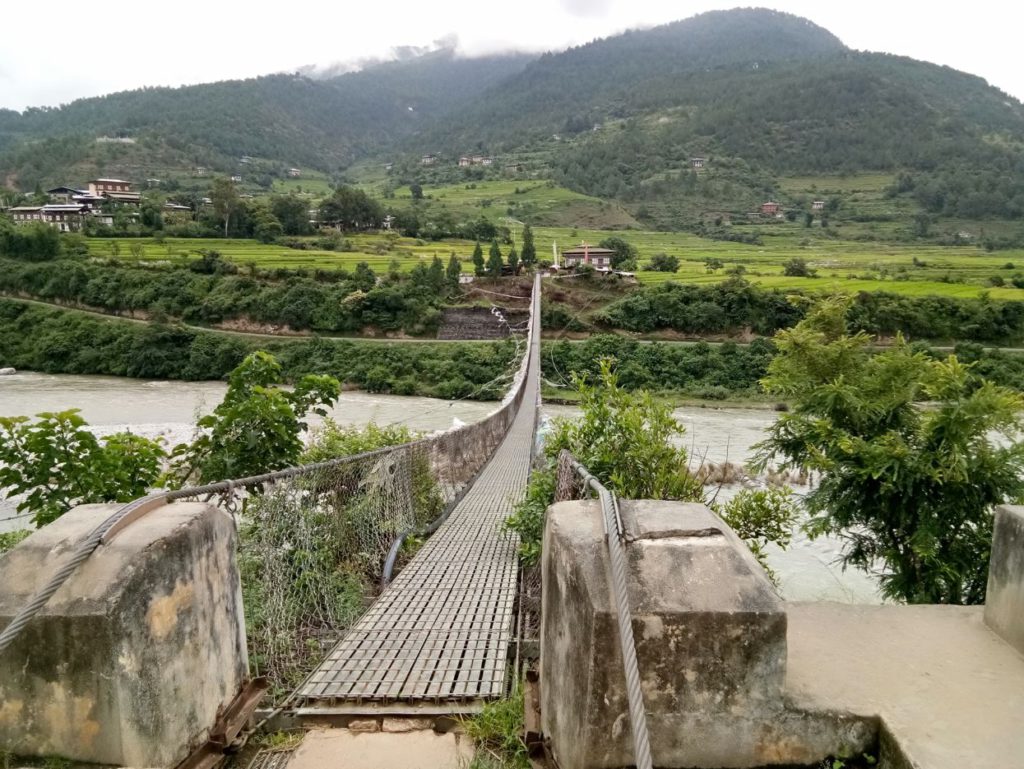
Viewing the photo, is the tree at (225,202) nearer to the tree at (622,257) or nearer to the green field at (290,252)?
the green field at (290,252)

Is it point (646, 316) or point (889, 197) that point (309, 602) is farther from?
point (889, 197)

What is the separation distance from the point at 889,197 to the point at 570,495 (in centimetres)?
8527

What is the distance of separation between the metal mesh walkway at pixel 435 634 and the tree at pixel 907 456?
2239 millimetres

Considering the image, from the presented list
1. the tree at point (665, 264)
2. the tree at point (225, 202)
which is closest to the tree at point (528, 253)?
the tree at point (665, 264)

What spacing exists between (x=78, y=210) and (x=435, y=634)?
5820 cm

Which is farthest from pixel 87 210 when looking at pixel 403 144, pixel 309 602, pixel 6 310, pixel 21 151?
pixel 403 144

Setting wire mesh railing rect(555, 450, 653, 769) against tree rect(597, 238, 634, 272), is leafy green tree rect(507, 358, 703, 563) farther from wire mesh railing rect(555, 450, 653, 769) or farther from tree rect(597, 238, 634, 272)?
tree rect(597, 238, 634, 272)

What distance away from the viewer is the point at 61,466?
11.5ft

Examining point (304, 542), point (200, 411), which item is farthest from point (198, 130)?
point (304, 542)

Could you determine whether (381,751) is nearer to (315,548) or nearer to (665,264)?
(315,548)

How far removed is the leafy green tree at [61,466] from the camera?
331 cm

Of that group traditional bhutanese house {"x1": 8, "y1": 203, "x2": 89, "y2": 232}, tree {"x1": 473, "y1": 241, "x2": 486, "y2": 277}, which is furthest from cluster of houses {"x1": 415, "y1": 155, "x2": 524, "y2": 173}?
tree {"x1": 473, "y1": 241, "x2": 486, "y2": 277}

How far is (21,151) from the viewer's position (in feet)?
259

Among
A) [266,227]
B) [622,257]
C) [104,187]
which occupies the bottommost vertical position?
[622,257]
